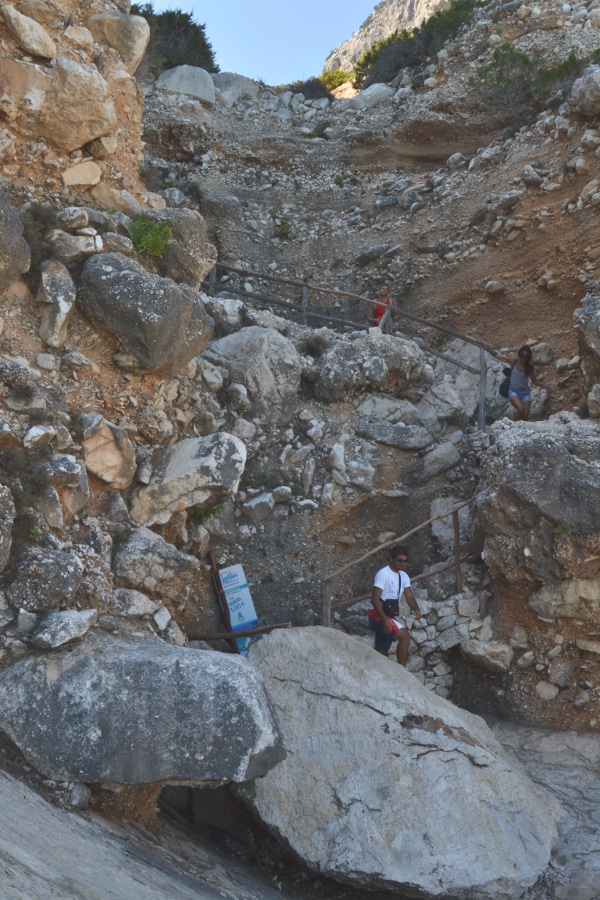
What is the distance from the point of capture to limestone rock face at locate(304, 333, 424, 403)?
8758 millimetres

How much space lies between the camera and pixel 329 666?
246 inches

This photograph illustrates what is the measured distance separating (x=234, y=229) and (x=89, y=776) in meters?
9.29

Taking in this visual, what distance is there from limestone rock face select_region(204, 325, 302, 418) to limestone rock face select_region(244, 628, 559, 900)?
110 inches

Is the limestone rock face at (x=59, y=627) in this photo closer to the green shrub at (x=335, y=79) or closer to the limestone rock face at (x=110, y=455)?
the limestone rock face at (x=110, y=455)

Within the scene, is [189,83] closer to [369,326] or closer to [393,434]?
[369,326]

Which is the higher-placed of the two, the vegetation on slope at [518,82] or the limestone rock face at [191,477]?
the vegetation on slope at [518,82]

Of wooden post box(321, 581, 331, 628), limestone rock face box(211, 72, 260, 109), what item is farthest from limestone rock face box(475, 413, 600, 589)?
limestone rock face box(211, 72, 260, 109)

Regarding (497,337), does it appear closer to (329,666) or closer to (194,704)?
(329,666)

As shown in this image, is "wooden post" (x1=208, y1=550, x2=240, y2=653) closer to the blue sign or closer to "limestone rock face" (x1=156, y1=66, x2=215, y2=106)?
the blue sign

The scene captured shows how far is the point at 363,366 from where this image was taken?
888 cm

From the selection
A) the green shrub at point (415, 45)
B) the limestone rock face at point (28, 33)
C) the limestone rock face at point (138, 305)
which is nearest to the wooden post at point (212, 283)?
the limestone rock face at point (138, 305)

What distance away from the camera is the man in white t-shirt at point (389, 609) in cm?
707

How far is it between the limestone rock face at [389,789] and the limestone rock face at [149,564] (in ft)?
2.84

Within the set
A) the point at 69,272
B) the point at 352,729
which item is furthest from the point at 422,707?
the point at 69,272
